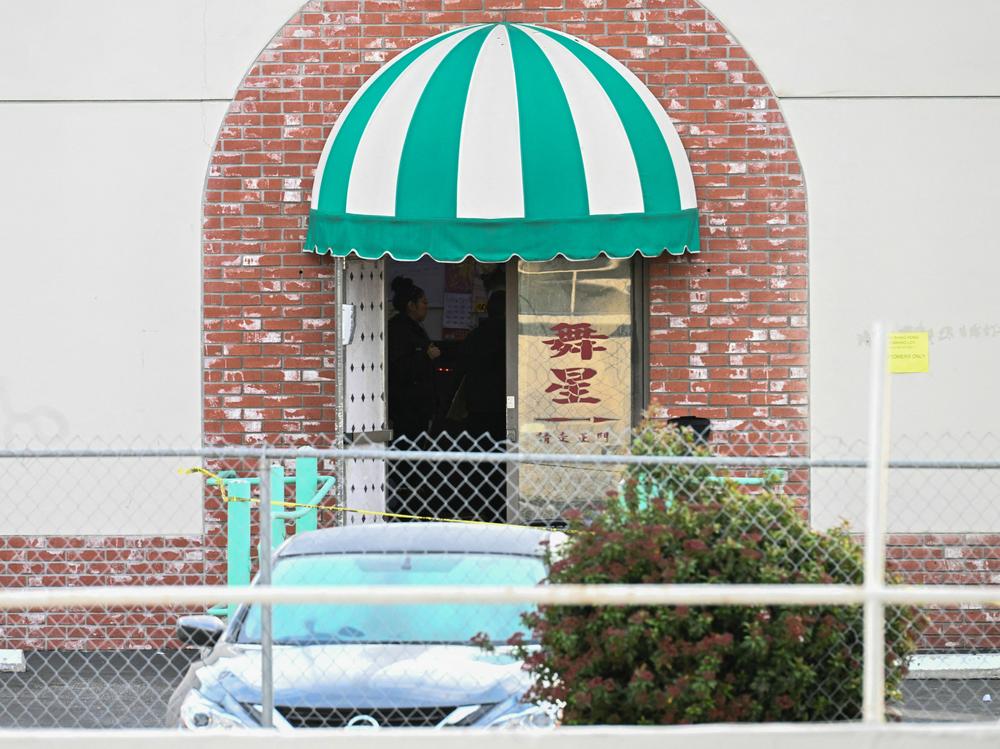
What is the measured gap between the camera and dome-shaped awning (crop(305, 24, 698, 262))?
917 cm

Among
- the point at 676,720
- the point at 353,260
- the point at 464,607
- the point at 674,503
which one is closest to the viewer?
the point at 676,720

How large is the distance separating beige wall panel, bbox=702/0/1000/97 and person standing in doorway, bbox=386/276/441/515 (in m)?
3.18

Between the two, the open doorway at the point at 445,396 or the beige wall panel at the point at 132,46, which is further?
the open doorway at the point at 445,396

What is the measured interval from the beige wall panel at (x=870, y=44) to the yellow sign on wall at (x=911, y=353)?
1634mm

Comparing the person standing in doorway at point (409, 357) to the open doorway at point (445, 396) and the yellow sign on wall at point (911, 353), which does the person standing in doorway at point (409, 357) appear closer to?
A: the open doorway at point (445, 396)

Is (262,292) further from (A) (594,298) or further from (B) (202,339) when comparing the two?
(A) (594,298)

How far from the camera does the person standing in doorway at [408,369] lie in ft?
36.4

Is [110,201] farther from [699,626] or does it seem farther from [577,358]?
[699,626]

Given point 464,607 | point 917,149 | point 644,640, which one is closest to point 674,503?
point 644,640

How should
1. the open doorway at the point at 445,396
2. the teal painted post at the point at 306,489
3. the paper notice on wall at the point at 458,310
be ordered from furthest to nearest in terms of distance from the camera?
the paper notice on wall at the point at 458,310 < the open doorway at the point at 445,396 < the teal painted post at the point at 306,489

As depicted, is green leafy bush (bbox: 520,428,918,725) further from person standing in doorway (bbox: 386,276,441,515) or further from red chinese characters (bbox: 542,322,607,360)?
person standing in doorway (bbox: 386,276,441,515)

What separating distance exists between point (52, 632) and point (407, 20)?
481 cm

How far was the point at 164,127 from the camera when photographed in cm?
1003

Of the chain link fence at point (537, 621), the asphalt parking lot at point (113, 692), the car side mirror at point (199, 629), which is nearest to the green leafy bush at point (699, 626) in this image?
the chain link fence at point (537, 621)
